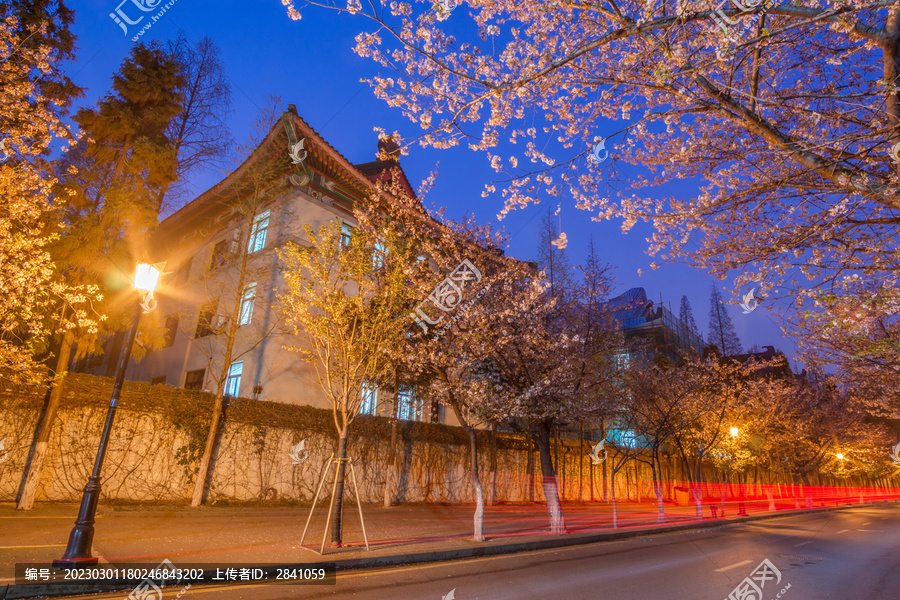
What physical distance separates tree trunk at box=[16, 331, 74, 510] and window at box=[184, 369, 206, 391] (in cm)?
871

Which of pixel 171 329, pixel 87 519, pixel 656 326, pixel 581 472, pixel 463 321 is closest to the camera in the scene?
pixel 87 519

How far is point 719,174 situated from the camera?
8.12 m

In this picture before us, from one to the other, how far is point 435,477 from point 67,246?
52.5 ft

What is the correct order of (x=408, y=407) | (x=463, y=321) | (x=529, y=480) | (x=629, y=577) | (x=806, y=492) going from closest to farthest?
(x=629, y=577) → (x=463, y=321) → (x=408, y=407) → (x=529, y=480) → (x=806, y=492)

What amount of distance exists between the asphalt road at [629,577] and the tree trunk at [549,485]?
1342 mm

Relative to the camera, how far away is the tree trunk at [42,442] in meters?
10.9

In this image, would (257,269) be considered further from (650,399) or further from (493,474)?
(650,399)

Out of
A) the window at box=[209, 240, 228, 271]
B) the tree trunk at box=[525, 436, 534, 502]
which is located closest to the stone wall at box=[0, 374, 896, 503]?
the tree trunk at box=[525, 436, 534, 502]

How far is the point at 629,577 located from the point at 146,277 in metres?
10.2

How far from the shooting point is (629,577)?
8008 millimetres

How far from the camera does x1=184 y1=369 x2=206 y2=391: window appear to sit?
2060 cm

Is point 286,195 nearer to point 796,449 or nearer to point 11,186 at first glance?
point 11,186

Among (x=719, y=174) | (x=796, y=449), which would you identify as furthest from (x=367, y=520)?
(x=796, y=449)

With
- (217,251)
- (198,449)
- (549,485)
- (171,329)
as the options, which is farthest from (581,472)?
(171,329)
